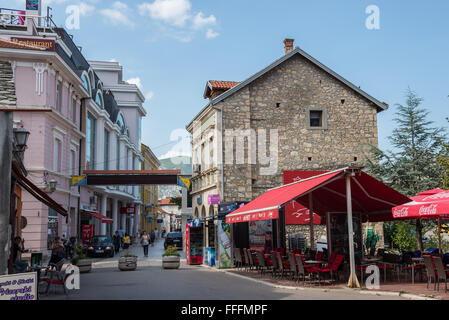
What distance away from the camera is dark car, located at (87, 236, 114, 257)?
3281 cm

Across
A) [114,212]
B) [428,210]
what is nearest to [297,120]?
[428,210]

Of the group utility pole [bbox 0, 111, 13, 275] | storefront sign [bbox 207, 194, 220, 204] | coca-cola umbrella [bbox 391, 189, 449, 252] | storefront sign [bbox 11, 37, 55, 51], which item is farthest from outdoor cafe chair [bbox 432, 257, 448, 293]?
storefront sign [bbox 11, 37, 55, 51]

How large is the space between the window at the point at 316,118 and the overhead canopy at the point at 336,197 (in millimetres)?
7850

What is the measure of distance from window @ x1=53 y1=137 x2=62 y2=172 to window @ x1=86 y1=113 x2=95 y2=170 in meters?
7.81

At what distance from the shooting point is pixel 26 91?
90.7ft

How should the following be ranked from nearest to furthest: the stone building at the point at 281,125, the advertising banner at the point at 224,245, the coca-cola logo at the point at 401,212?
1. the coca-cola logo at the point at 401,212
2. the advertising banner at the point at 224,245
3. the stone building at the point at 281,125

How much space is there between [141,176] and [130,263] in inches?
628

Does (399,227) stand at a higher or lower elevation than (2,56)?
lower

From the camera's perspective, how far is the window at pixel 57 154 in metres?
29.8

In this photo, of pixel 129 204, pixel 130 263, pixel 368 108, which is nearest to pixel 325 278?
pixel 130 263

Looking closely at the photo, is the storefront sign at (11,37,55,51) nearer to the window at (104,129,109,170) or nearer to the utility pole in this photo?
the window at (104,129,109,170)

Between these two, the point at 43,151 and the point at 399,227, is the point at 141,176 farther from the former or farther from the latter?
the point at 399,227

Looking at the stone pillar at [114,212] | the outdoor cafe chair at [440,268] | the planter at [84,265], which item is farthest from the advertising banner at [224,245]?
the stone pillar at [114,212]

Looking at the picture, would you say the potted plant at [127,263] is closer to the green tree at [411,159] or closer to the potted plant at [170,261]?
the potted plant at [170,261]
